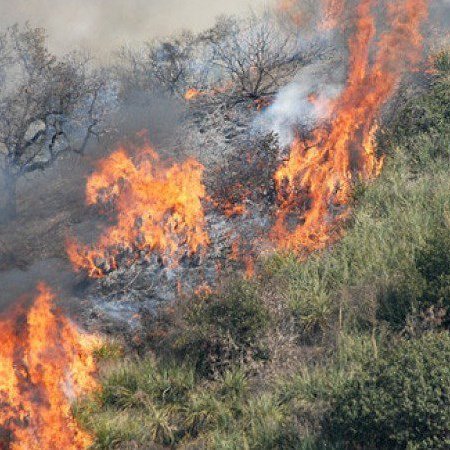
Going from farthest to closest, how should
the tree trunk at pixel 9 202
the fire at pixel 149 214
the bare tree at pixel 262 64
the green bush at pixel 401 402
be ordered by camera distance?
1. the bare tree at pixel 262 64
2. the tree trunk at pixel 9 202
3. the fire at pixel 149 214
4. the green bush at pixel 401 402

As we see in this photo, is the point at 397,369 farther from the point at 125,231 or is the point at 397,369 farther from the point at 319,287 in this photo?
the point at 125,231

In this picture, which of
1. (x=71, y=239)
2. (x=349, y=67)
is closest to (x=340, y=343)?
(x=71, y=239)

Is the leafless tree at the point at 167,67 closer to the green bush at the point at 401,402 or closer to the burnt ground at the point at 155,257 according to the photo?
the burnt ground at the point at 155,257

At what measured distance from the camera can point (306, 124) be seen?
16.1 m

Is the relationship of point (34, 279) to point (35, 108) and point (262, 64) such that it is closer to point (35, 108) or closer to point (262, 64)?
point (35, 108)

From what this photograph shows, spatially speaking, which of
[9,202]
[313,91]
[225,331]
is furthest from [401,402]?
[9,202]

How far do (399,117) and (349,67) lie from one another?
262 cm

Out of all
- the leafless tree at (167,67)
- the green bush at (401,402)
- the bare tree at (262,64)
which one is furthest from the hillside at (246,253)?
the leafless tree at (167,67)

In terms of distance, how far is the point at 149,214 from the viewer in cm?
1405

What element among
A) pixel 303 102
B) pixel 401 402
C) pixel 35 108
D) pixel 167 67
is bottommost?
pixel 401 402

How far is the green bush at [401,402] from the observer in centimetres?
654

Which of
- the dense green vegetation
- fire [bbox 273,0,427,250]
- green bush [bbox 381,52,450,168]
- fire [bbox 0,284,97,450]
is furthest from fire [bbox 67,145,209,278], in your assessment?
green bush [bbox 381,52,450,168]

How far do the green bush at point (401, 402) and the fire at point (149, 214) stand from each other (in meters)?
6.66

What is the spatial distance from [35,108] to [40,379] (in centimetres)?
1204
